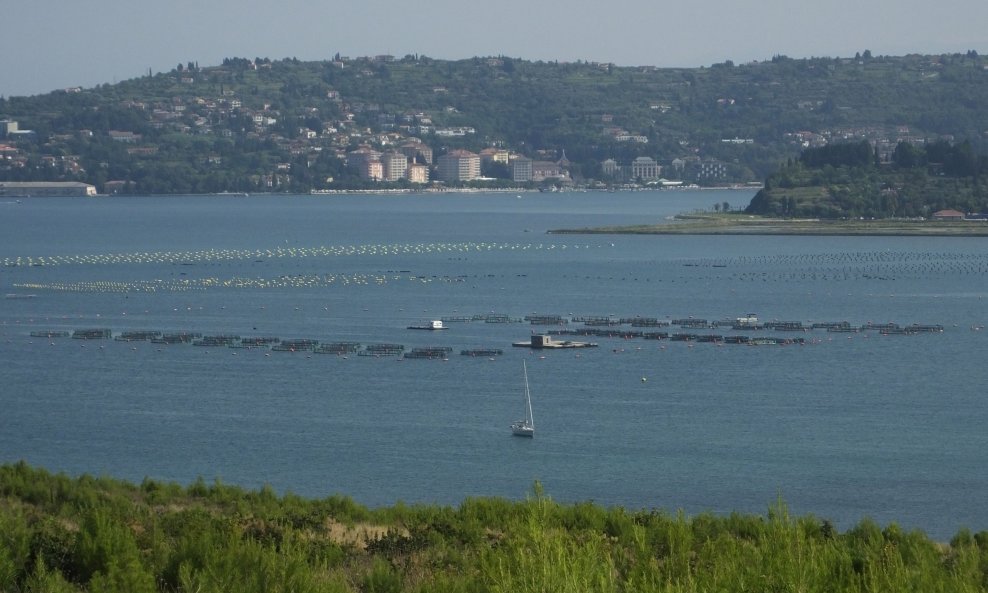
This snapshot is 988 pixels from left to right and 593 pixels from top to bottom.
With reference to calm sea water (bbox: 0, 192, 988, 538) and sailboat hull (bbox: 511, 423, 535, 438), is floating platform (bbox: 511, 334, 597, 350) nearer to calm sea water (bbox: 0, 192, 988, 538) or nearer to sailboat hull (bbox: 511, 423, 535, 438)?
calm sea water (bbox: 0, 192, 988, 538)

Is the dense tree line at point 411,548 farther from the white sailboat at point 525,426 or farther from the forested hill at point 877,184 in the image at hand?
the forested hill at point 877,184

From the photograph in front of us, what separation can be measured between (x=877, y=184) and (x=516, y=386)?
64.3m

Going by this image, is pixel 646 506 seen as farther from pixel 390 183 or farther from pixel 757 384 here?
pixel 390 183

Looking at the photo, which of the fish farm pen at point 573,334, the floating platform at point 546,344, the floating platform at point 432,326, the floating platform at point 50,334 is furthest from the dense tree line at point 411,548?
the floating platform at point 50,334

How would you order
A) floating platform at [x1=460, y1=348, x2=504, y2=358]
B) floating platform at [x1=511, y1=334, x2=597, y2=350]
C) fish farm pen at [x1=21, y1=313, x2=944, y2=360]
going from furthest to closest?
fish farm pen at [x1=21, y1=313, x2=944, y2=360], floating platform at [x1=511, y1=334, x2=597, y2=350], floating platform at [x1=460, y1=348, x2=504, y2=358]

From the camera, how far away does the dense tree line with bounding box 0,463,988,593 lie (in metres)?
7.94

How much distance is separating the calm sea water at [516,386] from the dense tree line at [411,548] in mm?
6150

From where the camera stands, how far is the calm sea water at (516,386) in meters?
23.4

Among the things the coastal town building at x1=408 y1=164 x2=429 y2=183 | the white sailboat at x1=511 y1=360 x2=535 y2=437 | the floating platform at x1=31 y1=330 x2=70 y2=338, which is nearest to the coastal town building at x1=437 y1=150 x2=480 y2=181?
the coastal town building at x1=408 y1=164 x2=429 y2=183

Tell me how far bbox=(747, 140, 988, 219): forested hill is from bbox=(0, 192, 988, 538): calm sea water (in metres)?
21.5

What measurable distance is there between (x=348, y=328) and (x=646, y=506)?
819 inches

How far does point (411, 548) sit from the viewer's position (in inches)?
528

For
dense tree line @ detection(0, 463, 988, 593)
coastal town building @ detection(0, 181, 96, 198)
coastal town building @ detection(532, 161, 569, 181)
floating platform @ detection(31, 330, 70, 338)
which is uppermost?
dense tree line @ detection(0, 463, 988, 593)

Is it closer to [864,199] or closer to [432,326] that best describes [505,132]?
[864,199]
